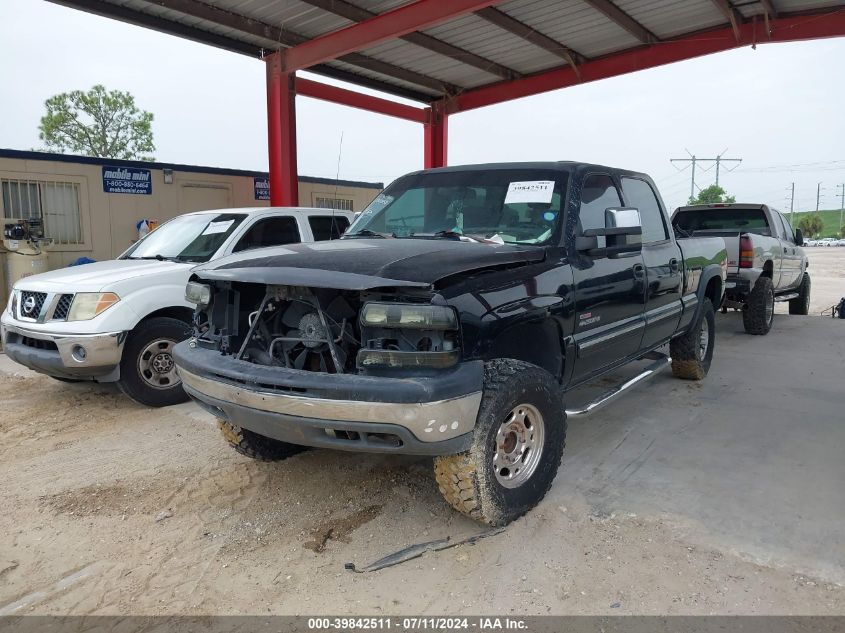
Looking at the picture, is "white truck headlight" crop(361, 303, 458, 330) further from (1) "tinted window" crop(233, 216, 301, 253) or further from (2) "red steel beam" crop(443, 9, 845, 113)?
(2) "red steel beam" crop(443, 9, 845, 113)

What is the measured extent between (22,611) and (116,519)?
2.69ft

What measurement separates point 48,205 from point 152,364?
663 centimetres

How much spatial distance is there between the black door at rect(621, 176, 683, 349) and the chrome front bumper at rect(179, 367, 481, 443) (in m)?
2.35

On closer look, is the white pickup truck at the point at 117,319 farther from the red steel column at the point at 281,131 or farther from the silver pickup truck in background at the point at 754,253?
the silver pickup truck in background at the point at 754,253

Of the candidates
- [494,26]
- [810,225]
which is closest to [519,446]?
A: [494,26]

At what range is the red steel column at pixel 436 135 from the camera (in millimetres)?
14922

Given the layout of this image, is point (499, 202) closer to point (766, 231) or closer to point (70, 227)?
point (766, 231)

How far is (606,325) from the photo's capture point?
402 cm

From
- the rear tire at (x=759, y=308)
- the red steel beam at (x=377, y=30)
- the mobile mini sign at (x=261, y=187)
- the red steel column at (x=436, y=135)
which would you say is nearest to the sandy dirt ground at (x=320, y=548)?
the rear tire at (x=759, y=308)

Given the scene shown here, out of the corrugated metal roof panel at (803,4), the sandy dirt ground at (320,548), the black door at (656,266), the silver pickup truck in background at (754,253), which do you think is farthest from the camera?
the corrugated metal roof panel at (803,4)

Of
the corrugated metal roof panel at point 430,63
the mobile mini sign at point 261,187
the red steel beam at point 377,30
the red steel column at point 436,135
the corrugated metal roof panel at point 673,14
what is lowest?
the mobile mini sign at point 261,187

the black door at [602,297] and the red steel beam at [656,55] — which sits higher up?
the red steel beam at [656,55]

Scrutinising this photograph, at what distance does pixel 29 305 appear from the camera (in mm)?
5320

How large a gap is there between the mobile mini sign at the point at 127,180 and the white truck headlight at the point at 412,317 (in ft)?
32.7
